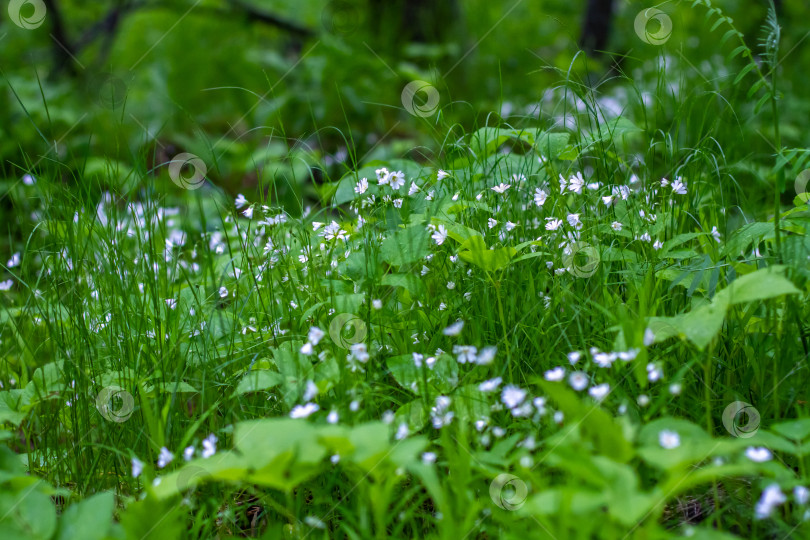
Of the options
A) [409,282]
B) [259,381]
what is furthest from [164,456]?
[409,282]

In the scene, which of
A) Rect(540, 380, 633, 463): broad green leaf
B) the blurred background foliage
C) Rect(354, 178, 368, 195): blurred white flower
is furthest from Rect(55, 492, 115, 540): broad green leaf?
the blurred background foliage

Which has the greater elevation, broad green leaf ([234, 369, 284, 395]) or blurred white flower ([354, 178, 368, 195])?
blurred white flower ([354, 178, 368, 195])

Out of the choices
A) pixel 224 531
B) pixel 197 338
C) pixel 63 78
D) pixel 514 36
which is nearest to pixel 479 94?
pixel 514 36

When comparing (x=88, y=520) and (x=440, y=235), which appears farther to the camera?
(x=440, y=235)

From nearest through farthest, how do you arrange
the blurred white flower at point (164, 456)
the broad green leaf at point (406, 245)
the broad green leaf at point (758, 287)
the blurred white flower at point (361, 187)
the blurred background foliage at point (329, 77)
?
the broad green leaf at point (758, 287) < the blurred white flower at point (164, 456) < the broad green leaf at point (406, 245) < the blurred white flower at point (361, 187) < the blurred background foliage at point (329, 77)

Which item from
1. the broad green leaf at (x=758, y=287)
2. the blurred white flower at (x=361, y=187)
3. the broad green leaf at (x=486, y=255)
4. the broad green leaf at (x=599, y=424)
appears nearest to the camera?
the broad green leaf at (x=599, y=424)

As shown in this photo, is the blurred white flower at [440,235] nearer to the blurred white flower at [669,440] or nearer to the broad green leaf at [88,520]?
the blurred white flower at [669,440]

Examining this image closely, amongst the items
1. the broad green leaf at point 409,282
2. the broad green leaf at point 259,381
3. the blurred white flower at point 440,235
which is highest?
the blurred white flower at point 440,235

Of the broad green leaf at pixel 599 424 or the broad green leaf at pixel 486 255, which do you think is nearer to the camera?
the broad green leaf at pixel 599 424

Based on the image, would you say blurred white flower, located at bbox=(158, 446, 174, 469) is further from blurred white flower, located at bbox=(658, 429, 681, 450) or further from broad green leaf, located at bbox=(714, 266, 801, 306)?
broad green leaf, located at bbox=(714, 266, 801, 306)

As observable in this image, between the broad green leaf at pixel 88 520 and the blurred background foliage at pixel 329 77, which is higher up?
the blurred background foliage at pixel 329 77

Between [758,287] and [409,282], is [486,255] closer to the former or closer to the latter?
[409,282]

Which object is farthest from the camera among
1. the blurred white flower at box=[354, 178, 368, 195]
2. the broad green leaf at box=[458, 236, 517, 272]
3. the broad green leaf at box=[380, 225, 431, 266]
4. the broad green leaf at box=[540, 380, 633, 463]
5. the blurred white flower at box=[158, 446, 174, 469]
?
the blurred white flower at box=[354, 178, 368, 195]

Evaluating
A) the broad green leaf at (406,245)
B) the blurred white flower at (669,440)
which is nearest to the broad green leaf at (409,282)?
the broad green leaf at (406,245)
